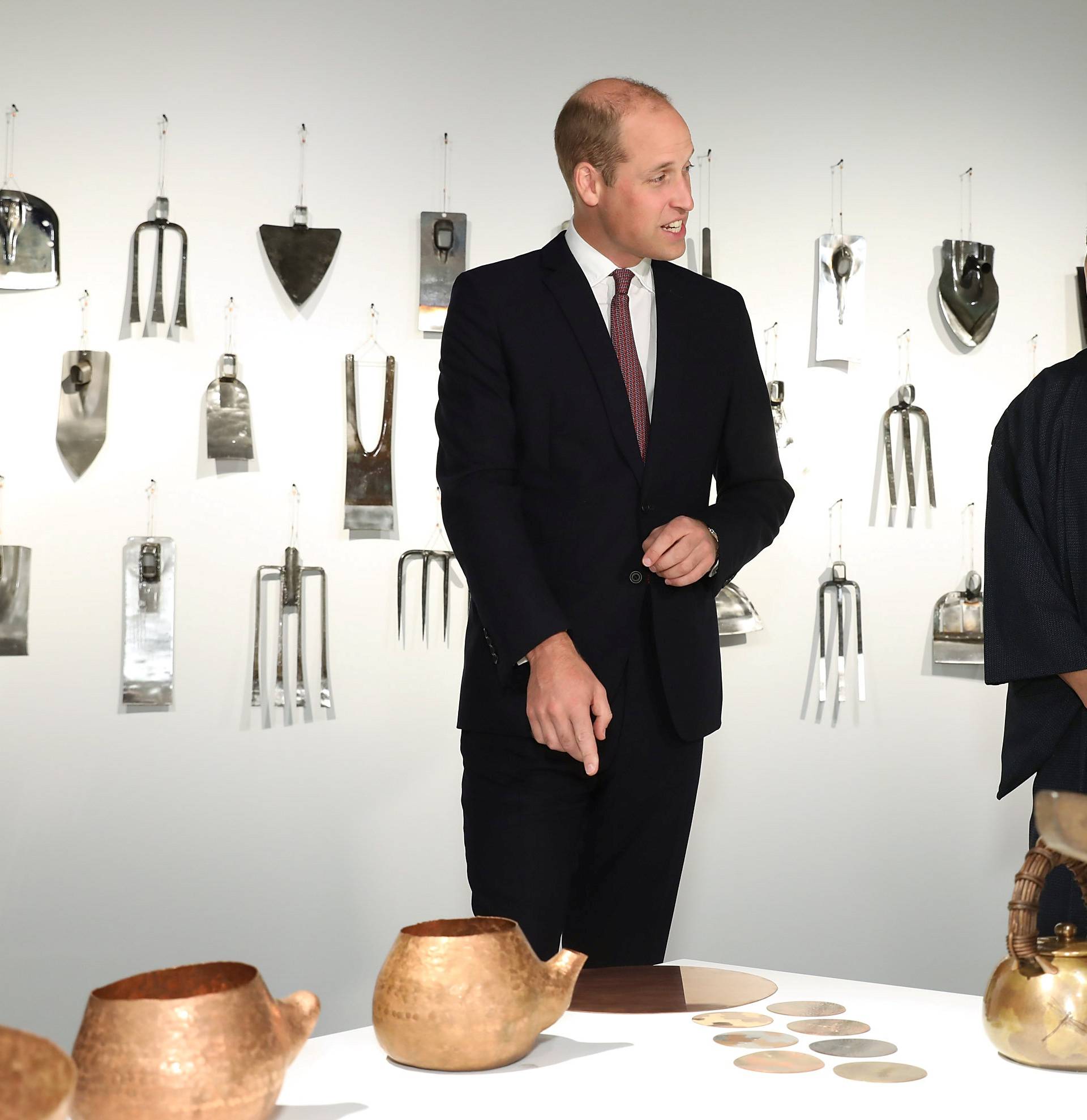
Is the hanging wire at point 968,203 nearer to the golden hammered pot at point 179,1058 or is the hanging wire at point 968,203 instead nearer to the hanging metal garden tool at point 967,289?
the hanging metal garden tool at point 967,289

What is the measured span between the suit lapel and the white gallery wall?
40.8 inches

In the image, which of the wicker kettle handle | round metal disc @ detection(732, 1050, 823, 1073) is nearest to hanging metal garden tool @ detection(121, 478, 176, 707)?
round metal disc @ detection(732, 1050, 823, 1073)

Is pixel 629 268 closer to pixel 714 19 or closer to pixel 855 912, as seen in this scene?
pixel 714 19

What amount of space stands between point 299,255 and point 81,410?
21.3 inches

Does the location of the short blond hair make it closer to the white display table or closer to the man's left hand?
the man's left hand

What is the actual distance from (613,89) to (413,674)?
1.37 m

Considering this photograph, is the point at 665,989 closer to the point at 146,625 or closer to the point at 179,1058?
the point at 179,1058

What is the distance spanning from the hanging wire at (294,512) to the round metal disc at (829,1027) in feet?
6.06

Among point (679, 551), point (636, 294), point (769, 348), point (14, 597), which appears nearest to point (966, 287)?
point (769, 348)

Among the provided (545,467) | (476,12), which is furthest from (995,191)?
(545,467)

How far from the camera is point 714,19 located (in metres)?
2.91

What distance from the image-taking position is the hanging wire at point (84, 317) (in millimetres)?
2553

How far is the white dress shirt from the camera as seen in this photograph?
1.78 metres

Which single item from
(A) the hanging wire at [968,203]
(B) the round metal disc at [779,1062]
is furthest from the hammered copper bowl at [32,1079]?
(A) the hanging wire at [968,203]
